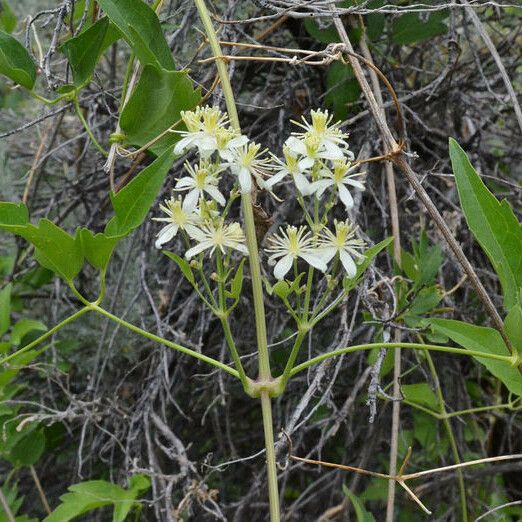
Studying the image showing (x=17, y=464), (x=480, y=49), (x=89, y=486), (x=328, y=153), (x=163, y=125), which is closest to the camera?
(x=328, y=153)

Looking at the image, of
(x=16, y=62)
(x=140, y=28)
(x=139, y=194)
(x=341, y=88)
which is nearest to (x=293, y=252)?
(x=139, y=194)

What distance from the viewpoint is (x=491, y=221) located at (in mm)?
659

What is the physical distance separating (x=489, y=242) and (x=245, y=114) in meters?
0.64

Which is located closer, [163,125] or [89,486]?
[163,125]

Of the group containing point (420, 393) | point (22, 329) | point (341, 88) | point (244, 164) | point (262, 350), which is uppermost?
point (244, 164)

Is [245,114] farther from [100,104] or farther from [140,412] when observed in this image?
[140,412]

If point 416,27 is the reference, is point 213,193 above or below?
above

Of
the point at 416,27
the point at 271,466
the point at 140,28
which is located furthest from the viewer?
the point at 416,27

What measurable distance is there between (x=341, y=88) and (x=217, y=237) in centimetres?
53

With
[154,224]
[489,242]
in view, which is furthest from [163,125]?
[154,224]

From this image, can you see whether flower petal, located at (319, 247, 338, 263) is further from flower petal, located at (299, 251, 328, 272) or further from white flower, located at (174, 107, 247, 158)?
white flower, located at (174, 107, 247, 158)

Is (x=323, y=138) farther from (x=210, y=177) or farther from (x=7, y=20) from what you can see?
(x=7, y=20)

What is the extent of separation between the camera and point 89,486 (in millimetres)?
991

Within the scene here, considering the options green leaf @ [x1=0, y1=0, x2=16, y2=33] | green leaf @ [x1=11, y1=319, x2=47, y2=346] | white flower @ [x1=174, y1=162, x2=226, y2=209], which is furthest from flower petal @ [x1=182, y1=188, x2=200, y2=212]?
green leaf @ [x1=0, y1=0, x2=16, y2=33]
